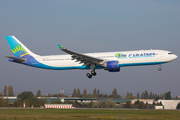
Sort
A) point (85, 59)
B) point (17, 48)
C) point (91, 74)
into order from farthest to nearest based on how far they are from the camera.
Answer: point (17, 48)
point (91, 74)
point (85, 59)

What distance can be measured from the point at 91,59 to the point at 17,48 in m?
17.1

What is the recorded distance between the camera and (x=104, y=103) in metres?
71.6

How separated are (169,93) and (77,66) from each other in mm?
87402

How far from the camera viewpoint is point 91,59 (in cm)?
4191

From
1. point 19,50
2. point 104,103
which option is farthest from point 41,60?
point 104,103

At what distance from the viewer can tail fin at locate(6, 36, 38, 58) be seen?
159 ft

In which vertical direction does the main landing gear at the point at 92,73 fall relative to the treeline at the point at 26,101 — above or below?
above

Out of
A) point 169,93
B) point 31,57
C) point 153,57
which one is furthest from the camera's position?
point 169,93

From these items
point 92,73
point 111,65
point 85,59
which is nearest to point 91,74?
point 92,73

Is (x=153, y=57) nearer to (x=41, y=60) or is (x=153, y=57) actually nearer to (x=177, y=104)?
(x=41, y=60)

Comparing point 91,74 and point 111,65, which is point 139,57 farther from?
point 91,74

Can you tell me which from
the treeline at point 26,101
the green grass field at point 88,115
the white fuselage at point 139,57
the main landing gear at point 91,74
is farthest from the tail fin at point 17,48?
the treeline at point 26,101

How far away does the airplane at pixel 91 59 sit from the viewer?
41000 mm

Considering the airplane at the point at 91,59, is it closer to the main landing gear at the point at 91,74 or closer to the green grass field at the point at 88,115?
the main landing gear at the point at 91,74
